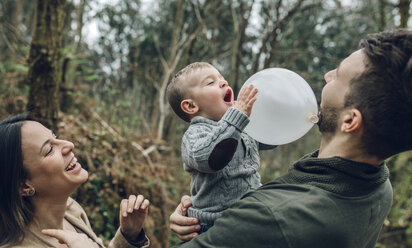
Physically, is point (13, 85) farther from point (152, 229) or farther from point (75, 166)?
point (75, 166)

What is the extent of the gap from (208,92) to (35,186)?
1064 millimetres

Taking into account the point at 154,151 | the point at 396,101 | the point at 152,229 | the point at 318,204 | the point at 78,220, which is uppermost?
the point at 396,101

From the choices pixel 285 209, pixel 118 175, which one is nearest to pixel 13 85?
pixel 118 175

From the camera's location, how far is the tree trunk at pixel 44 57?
12.0 ft

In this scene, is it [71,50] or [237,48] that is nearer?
[71,50]

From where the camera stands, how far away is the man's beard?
1734mm

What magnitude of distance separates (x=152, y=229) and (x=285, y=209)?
3988 millimetres

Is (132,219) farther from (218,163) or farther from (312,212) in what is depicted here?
(312,212)

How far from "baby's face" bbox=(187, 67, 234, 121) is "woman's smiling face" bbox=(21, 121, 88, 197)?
0.78m

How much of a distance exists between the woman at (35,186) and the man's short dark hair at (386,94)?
128cm

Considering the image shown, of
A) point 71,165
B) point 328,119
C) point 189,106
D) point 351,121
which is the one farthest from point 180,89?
point 351,121

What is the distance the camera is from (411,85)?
152 centimetres

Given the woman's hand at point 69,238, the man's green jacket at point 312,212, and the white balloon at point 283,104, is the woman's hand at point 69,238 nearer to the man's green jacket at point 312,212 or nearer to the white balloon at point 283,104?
the man's green jacket at point 312,212

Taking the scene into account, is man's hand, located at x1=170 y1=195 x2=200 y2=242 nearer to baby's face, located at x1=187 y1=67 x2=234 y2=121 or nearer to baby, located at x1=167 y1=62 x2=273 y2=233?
baby, located at x1=167 y1=62 x2=273 y2=233
